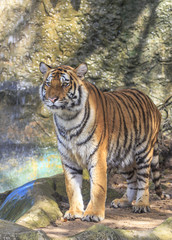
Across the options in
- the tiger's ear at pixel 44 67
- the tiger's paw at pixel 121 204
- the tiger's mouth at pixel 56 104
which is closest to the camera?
the tiger's mouth at pixel 56 104

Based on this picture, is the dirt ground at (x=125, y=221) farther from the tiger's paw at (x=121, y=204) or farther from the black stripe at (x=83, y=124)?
the black stripe at (x=83, y=124)

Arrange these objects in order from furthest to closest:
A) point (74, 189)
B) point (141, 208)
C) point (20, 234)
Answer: point (141, 208) → point (74, 189) → point (20, 234)

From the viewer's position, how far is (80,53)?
23.9ft

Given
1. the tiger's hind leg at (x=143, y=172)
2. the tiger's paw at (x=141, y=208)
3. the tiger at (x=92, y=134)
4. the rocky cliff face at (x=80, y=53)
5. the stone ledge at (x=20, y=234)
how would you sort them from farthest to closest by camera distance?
1. the rocky cliff face at (x=80, y=53)
2. the tiger's hind leg at (x=143, y=172)
3. the tiger's paw at (x=141, y=208)
4. the tiger at (x=92, y=134)
5. the stone ledge at (x=20, y=234)

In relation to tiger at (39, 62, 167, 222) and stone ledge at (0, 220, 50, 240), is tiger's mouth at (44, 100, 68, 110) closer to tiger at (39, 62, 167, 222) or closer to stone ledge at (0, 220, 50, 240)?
tiger at (39, 62, 167, 222)

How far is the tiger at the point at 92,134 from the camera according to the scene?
3770mm

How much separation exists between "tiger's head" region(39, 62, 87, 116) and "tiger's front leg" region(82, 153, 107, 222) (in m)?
0.61

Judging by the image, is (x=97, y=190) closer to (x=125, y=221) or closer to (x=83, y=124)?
(x=125, y=221)

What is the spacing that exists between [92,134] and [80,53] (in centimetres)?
373

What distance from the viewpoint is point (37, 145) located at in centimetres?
711

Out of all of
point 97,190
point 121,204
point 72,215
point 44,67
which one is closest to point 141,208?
point 121,204

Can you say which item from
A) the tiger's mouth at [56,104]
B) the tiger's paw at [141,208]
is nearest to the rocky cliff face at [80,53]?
the tiger's paw at [141,208]

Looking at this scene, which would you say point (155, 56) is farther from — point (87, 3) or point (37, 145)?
point (37, 145)

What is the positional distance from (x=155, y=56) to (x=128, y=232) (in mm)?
5229
